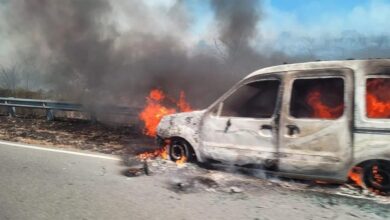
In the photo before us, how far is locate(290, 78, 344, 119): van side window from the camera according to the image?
4781 mm

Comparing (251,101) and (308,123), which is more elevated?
(251,101)

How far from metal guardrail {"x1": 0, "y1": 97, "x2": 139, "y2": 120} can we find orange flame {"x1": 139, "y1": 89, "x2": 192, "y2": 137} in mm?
785

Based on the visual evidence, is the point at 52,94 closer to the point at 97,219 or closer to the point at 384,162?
the point at 97,219

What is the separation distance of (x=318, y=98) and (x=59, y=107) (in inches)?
359

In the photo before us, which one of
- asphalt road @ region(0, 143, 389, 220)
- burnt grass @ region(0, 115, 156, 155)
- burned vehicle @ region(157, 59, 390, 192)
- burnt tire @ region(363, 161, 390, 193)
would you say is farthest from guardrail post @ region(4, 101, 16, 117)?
burnt tire @ region(363, 161, 390, 193)

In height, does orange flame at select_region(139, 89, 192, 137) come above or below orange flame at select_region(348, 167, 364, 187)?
above

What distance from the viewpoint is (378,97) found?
4598 millimetres

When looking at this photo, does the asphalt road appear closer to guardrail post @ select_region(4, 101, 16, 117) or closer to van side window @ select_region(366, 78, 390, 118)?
van side window @ select_region(366, 78, 390, 118)

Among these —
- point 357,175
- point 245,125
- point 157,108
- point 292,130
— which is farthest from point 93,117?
point 357,175

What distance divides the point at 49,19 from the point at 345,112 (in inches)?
371

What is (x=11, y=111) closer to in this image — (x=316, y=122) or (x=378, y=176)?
(x=316, y=122)

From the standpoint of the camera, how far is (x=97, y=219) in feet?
13.0

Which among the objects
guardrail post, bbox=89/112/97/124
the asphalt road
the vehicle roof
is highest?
the vehicle roof

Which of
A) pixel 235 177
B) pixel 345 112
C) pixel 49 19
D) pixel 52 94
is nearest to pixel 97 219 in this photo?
pixel 235 177
